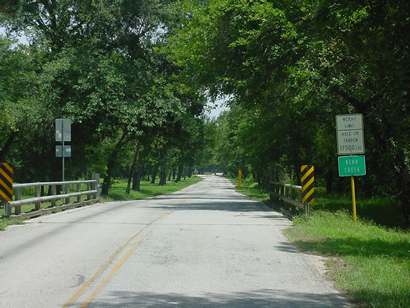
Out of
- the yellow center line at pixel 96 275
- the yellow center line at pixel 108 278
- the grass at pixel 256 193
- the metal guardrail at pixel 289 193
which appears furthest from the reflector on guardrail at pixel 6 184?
the grass at pixel 256 193

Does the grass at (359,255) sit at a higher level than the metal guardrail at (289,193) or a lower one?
lower

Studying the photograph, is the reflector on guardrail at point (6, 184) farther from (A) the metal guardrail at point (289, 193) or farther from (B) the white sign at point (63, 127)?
(A) the metal guardrail at point (289, 193)

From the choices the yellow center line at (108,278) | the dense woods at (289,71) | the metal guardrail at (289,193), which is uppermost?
the dense woods at (289,71)

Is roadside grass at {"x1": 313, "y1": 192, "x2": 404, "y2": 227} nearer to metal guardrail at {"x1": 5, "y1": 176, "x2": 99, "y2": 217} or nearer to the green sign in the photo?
the green sign

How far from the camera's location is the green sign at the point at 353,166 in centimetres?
1706

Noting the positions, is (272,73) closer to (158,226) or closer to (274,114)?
(274,114)

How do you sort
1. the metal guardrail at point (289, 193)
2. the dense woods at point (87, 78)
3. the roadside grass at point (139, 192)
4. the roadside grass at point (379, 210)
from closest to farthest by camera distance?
1. the metal guardrail at point (289, 193)
2. the roadside grass at point (379, 210)
3. the dense woods at point (87, 78)
4. the roadside grass at point (139, 192)

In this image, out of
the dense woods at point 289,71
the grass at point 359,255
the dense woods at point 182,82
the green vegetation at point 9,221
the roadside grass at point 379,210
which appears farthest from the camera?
the roadside grass at point 379,210

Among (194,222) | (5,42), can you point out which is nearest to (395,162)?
(194,222)

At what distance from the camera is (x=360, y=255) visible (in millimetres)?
11195

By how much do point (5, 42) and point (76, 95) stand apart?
4785 millimetres

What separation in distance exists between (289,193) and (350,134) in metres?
5.75

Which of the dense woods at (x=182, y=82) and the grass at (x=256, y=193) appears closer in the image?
the dense woods at (x=182, y=82)

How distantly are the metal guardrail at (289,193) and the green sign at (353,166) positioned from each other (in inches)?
82.2
